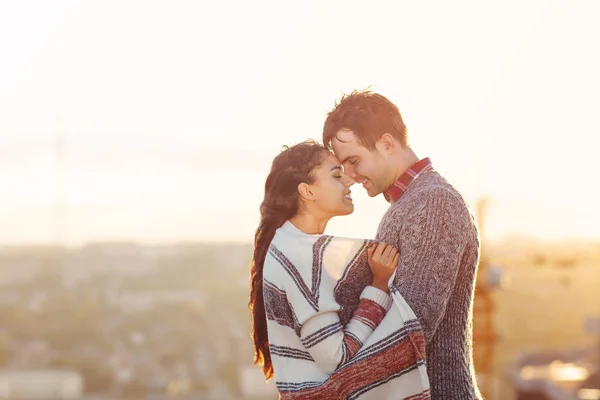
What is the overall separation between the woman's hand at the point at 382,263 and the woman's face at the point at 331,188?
25 cm

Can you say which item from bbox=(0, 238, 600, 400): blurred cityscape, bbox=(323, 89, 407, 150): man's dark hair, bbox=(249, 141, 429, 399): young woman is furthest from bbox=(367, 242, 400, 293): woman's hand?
bbox=(0, 238, 600, 400): blurred cityscape

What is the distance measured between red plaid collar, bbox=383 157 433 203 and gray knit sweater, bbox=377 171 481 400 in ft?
0.06

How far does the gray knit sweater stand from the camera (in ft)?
8.26

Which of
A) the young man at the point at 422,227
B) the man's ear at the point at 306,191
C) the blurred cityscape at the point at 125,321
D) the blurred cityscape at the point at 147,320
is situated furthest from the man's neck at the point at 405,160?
the blurred cityscape at the point at 125,321

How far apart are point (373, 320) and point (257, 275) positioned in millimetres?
435

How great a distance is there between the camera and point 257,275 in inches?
111

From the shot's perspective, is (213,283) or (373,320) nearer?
(373,320)

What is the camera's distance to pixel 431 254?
2527 millimetres

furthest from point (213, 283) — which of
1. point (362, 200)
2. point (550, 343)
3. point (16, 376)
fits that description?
point (362, 200)

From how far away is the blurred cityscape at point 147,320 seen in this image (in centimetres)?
5647

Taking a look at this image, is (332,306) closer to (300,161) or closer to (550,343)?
(300,161)

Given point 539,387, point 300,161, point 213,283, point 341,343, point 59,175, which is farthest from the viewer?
point 59,175

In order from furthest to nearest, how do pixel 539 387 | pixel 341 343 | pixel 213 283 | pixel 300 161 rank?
pixel 213 283 < pixel 539 387 < pixel 300 161 < pixel 341 343

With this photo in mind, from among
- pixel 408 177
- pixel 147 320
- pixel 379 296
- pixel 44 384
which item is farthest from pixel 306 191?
pixel 147 320
